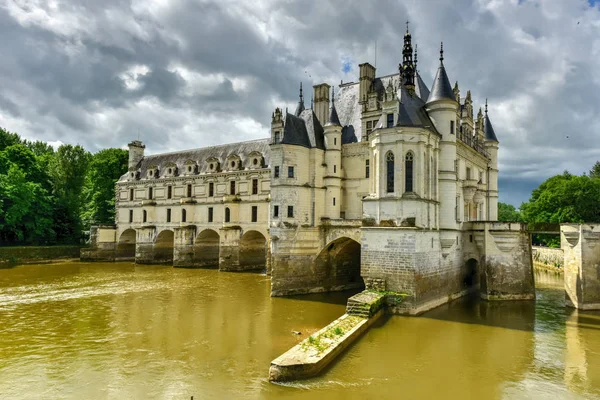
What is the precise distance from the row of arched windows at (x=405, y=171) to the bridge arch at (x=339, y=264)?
5219 mm

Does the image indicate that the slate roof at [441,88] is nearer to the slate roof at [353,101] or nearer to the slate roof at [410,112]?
the slate roof at [410,112]

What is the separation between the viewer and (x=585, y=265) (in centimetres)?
1953

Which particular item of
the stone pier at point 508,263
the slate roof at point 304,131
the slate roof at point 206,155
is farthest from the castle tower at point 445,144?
the slate roof at point 206,155

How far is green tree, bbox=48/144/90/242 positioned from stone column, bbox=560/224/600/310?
4780cm

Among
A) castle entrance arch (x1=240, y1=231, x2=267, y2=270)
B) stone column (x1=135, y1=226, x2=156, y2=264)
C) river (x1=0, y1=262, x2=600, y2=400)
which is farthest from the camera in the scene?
stone column (x1=135, y1=226, x2=156, y2=264)

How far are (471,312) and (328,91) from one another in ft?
53.5

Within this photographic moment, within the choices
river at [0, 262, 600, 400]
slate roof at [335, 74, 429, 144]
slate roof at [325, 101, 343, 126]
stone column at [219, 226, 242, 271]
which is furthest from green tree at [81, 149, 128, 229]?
slate roof at [325, 101, 343, 126]

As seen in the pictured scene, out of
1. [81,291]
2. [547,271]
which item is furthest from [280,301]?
[547,271]

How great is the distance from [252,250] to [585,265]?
24318 mm

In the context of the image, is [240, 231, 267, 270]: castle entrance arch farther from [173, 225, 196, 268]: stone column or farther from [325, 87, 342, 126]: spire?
[325, 87, 342, 126]: spire

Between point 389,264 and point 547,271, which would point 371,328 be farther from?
point 547,271

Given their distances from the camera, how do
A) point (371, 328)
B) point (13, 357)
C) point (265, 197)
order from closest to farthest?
point (13, 357) → point (371, 328) → point (265, 197)

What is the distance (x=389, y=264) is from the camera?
19.2 meters

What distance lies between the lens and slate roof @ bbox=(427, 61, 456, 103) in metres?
21.4
